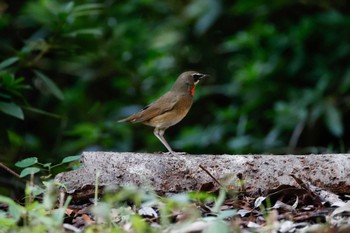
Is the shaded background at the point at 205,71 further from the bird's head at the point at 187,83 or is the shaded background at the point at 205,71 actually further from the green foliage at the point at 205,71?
the bird's head at the point at 187,83

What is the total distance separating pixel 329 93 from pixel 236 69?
1.67m

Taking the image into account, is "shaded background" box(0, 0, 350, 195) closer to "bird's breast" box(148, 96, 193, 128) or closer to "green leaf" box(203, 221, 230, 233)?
"bird's breast" box(148, 96, 193, 128)

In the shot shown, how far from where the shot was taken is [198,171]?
5160 millimetres

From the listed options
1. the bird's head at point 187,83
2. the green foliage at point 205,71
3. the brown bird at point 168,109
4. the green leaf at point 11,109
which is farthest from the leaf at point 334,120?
the green leaf at point 11,109

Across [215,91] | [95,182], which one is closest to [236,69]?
[215,91]

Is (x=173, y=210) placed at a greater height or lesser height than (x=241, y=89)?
lesser

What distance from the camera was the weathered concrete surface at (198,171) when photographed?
200 inches

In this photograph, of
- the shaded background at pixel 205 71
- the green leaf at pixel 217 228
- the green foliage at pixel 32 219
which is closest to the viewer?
the green leaf at pixel 217 228

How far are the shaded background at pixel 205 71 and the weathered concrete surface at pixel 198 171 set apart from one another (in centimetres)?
394

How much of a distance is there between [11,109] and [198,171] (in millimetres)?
2177

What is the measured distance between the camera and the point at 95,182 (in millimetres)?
4930

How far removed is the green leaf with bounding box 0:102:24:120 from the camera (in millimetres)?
6691

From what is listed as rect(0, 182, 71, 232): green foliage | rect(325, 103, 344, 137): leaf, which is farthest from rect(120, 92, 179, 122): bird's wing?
rect(0, 182, 71, 232): green foliage

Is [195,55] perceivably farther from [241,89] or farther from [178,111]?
[178,111]
